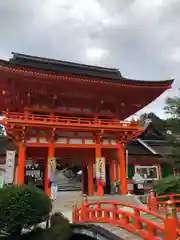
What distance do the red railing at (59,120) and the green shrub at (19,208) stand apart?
234 inches

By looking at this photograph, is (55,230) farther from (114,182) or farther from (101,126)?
(114,182)

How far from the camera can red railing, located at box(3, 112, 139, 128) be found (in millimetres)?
13481

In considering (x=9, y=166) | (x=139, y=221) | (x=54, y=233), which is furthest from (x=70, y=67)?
(x=139, y=221)

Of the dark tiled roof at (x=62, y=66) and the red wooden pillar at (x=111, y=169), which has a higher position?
the dark tiled roof at (x=62, y=66)

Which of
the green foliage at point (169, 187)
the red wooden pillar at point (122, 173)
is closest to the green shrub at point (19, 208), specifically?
the red wooden pillar at point (122, 173)

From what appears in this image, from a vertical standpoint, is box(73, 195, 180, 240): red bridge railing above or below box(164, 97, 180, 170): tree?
below

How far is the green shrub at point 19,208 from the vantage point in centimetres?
725

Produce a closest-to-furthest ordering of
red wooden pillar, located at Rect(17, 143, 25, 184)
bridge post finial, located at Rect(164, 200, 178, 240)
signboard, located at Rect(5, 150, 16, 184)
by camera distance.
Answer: bridge post finial, located at Rect(164, 200, 178, 240), red wooden pillar, located at Rect(17, 143, 25, 184), signboard, located at Rect(5, 150, 16, 184)

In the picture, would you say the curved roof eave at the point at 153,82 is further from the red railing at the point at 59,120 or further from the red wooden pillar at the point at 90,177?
the red wooden pillar at the point at 90,177

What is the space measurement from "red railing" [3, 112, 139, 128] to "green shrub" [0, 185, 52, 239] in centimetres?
595

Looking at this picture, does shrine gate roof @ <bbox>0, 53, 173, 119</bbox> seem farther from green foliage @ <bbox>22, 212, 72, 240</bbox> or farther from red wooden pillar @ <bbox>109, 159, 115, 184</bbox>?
green foliage @ <bbox>22, 212, 72, 240</bbox>

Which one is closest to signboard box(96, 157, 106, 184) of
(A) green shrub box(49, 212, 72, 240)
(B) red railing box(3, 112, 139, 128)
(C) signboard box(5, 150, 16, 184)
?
(B) red railing box(3, 112, 139, 128)

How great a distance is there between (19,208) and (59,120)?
792 centimetres

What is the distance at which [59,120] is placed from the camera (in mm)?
14805
